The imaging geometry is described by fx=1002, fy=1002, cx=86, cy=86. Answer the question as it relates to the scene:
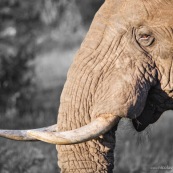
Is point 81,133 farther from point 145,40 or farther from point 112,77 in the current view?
point 145,40

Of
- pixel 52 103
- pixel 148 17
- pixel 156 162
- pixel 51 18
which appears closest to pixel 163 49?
pixel 148 17

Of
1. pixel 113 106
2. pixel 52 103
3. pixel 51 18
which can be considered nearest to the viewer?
pixel 113 106

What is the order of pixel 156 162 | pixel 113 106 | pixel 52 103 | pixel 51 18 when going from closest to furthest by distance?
pixel 113 106 < pixel 156 162 < pixel 52 103 < pixel 51 18

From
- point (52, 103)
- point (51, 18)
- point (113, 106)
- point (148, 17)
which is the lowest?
point (113, 106)

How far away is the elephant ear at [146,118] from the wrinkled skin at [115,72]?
0.42 feet

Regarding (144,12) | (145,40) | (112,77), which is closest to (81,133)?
(112,77)

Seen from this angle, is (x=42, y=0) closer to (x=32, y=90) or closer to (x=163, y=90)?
(x=32, y=90)

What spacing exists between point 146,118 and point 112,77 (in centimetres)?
53

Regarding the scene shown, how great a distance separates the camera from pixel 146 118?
586 centimetres

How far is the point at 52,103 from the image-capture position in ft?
41.9

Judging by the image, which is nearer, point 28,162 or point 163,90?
point 163,90

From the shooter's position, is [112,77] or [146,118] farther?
[146,118]

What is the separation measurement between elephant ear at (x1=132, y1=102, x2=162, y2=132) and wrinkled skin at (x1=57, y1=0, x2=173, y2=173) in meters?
0.13

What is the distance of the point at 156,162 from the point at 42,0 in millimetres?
3536
